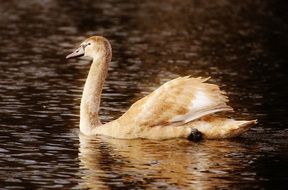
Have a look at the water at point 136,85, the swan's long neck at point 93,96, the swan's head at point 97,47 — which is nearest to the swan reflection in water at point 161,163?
the water at point 136,85

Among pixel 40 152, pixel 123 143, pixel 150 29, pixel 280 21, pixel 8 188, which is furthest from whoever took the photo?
pixel 280 21

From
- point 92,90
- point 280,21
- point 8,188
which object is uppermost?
point 280,21

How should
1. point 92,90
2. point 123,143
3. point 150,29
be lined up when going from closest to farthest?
point 123,143, point 92,90, point 150,29

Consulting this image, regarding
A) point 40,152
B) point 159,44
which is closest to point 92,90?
point 40,152

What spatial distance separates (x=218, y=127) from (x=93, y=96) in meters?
2.79

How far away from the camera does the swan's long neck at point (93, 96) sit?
74.1 feet

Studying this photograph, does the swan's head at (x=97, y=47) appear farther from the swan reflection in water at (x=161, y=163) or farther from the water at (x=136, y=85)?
the swan reflection in water at (x=161, y=163)

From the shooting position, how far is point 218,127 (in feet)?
70.6

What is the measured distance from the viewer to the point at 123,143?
70.9 feet

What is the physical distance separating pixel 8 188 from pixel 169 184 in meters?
2.41

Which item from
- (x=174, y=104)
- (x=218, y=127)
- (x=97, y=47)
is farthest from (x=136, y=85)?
(x=218, y=127)

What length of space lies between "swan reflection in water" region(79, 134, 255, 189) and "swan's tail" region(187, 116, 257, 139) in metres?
0.17

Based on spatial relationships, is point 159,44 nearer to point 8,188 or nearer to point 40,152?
point 40,152

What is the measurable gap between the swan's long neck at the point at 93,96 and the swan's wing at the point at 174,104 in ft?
2.85
